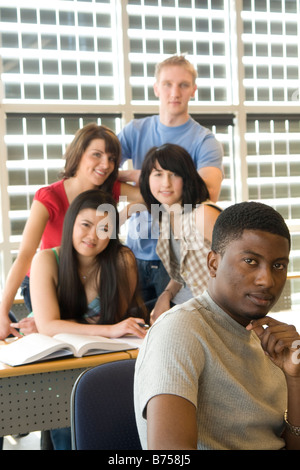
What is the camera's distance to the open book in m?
2.04

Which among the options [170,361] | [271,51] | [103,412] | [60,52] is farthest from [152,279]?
[271,51]

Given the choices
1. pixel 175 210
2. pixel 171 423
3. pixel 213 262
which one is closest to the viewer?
pixel 171 423

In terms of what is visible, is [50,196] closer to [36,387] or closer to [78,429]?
[36,387]

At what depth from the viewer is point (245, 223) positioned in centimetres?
118

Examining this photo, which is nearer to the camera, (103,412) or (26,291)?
(103,412)

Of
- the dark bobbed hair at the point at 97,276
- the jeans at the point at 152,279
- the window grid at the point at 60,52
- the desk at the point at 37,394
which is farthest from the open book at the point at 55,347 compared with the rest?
the window grid at the point at 60,52

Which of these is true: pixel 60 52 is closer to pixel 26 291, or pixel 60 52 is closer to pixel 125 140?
pixel 125 140

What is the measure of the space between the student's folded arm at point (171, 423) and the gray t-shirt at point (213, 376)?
0.6 inches

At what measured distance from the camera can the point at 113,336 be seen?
2.36 metres

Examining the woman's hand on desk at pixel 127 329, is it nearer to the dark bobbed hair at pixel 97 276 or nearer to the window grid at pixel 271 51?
the dark bobbed hair at pixel 97 276

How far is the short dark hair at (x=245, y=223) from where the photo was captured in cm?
118

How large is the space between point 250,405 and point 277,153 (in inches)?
204

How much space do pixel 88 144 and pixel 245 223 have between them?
2067mm

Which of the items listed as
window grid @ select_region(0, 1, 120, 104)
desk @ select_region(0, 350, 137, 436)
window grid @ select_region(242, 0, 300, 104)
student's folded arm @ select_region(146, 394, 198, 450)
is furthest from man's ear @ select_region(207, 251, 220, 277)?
window grid @ select_region(242, 0, 300, 104)
